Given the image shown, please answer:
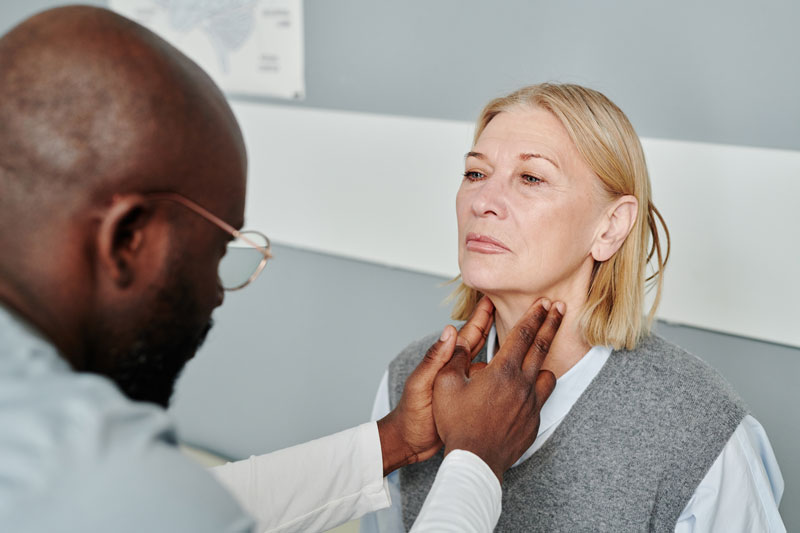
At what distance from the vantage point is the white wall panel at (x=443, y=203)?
148 cm

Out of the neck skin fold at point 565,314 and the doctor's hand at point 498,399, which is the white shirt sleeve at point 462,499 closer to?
the doctor's hand at point 498,399

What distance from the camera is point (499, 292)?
1291mm

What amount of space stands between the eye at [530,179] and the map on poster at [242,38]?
1049 millimetres

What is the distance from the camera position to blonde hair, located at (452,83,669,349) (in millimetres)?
1259

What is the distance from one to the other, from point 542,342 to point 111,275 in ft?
2.29

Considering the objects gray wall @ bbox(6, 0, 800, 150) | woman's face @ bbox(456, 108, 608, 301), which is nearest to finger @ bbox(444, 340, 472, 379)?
woman's face @ bbox(456, 108, 608, 301)

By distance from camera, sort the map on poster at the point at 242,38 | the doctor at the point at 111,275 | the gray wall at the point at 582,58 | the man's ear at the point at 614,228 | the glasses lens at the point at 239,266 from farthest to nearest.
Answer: the map on poster at the point at 242,38
the gray wall at the point at 582,58
the man's ear at the point at 614,228
the glasses lens at the point at 239,266
the doctor at the point at 111,275

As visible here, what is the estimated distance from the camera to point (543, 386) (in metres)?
1.17

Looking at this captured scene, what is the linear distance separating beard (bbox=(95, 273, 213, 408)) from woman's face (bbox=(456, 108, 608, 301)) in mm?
531

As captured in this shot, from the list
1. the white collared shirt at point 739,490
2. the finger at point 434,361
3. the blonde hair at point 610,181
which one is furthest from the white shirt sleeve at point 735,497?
the finger at point 434,361

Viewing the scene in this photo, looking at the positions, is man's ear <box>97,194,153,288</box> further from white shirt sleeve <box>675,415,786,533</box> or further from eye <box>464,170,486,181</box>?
white shirt sleeve <box>675,415,786,533</box>

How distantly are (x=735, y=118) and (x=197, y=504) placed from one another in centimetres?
131

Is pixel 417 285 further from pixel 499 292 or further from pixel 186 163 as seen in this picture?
pixel 186 163

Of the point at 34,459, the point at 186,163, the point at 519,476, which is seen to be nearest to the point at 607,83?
the point at 519,476
